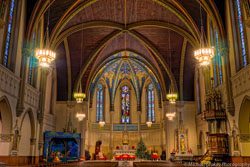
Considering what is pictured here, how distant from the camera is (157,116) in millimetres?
37719

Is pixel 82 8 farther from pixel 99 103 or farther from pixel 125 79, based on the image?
pixel 99 103

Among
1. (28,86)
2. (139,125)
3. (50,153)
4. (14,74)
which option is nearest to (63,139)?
(50,153)

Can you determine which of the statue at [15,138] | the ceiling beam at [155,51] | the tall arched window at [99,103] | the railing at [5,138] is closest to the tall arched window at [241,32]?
the ceiling beam at [155,51]

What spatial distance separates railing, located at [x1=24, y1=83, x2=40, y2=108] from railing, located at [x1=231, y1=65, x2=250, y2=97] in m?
13.6

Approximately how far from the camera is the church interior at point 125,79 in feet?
56.2

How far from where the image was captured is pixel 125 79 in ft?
131

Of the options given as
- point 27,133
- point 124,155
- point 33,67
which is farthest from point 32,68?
point 124,155

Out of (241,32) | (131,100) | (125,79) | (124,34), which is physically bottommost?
(131,100)

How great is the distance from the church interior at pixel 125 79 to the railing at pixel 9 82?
A: 0.06 m

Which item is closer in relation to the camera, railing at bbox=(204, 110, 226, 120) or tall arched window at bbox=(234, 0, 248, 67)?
tall arched window at bbox=(234, 0, 248, 67)

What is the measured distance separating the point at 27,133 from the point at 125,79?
21.0 meters

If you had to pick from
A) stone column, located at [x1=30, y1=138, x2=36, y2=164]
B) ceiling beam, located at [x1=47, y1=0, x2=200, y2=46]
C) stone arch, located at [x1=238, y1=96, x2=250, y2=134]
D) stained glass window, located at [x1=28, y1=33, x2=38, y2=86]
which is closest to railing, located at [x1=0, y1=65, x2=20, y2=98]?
stained glass window, located at [x1=28, y1=33, x2=38, y2=86]

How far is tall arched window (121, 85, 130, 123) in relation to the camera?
3951cm

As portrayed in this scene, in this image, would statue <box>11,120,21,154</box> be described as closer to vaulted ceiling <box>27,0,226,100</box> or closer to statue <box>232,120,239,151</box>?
vaulted ceiling <box>27,0,226,100</box>
